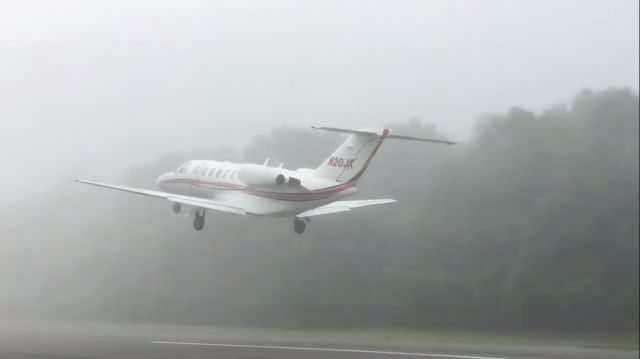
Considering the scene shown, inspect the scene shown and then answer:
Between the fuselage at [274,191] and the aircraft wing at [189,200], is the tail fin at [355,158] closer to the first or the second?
the fuselage at [274,191]

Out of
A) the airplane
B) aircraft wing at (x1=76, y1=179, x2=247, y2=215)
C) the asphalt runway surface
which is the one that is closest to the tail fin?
the airplane

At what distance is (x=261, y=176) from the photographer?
87.8ft

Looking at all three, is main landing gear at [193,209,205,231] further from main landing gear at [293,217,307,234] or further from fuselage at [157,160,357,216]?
main landing gear at [293,217,307,234]

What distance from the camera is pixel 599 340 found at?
37781mm

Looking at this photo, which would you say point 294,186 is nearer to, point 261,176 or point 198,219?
point 261,176

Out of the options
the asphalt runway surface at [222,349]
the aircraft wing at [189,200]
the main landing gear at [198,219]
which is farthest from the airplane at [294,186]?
the asphalt runway surface at [222,349]

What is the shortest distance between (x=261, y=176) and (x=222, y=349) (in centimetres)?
501

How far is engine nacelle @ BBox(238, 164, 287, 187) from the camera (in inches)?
1044

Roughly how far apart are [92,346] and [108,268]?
12023 millimetres

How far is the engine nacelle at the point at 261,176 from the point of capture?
26.5 m

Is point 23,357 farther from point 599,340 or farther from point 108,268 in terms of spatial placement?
point 599,340

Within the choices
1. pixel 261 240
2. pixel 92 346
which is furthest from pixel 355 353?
pixel 261 240

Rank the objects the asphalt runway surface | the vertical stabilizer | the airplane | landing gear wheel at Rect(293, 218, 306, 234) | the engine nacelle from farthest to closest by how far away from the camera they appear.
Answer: landing gear wheel at Rect(293, 218, 306, 234) → the vertical stabilizer → the airplane → the engine nacelle → the asphalt runway surface

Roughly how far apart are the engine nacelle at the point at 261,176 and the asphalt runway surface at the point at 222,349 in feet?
15.5
